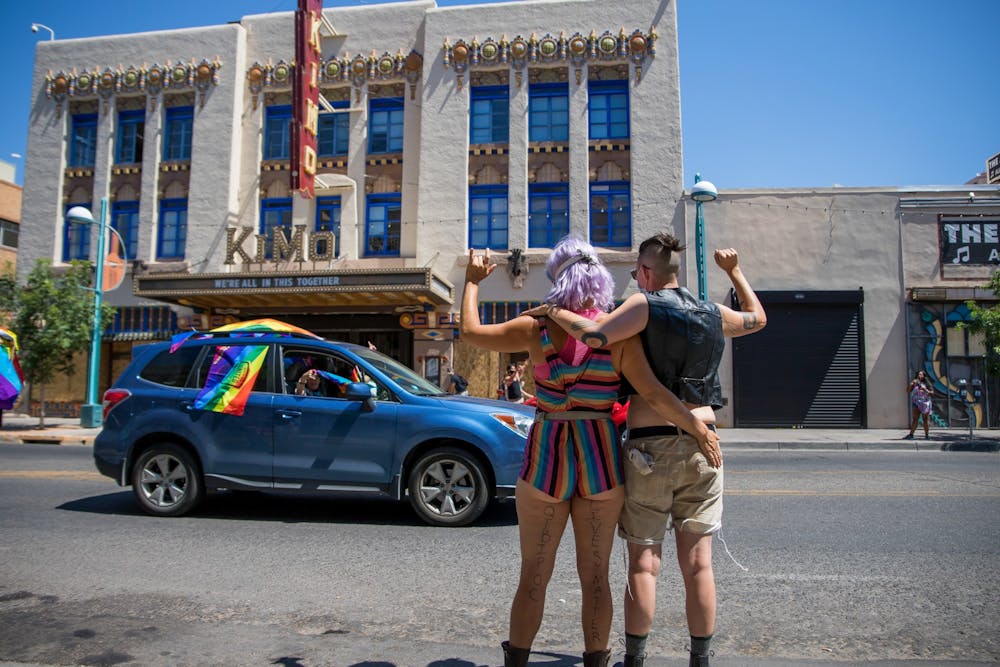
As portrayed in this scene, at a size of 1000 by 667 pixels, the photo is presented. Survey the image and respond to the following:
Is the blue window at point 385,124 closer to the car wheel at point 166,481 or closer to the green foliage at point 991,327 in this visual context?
the car wheel at point 166,481

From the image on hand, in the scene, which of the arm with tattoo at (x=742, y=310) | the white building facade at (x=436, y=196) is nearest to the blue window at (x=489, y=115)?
the white building facade at (x=436, y=196)

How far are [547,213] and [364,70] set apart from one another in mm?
7001

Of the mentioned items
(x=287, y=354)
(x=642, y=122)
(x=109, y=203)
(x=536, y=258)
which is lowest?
(x=287, y=354)

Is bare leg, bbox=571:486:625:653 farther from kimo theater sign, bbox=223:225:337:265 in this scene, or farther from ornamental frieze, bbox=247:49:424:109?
ornamental frieze, bbox=247:49:424:109

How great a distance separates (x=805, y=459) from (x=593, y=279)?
35.3ft

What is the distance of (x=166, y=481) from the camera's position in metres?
6.73

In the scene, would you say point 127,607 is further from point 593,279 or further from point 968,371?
point 968,371

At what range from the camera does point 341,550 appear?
17.9 feet

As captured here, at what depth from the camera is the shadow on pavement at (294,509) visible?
260 inches

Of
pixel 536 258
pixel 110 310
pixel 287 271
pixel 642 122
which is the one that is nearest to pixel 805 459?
pixel 536 258

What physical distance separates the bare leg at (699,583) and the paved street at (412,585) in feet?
2.32

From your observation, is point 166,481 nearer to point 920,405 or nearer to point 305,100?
point 305,100

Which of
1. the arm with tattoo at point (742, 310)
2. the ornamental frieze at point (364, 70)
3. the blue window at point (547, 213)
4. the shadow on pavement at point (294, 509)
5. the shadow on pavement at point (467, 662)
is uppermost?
the ornamental frieze at point (364, 70)

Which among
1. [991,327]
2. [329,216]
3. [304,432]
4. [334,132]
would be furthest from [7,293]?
[991,327]
